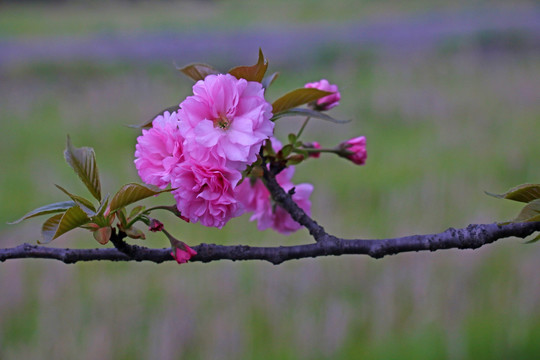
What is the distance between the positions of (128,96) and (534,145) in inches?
53.0

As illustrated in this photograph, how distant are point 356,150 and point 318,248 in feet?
0.41

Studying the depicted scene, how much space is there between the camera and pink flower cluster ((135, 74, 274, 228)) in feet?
1.07

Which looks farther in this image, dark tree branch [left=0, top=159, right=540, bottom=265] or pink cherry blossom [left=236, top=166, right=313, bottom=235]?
pink cherry blossom [left=236, top=166, right=313, bottom=235]

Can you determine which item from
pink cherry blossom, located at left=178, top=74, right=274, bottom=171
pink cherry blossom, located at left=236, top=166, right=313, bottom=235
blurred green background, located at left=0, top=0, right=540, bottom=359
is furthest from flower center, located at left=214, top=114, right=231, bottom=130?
blurred green background, located at left=0, top=0, right=540, bottom=359

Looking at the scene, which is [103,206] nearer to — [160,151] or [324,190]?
[160,151]

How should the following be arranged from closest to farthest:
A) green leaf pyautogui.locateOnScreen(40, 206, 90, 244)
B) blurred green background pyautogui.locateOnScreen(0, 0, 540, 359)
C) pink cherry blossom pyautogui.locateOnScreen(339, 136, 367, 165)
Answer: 1. green leaf pyautogui.locateOnScreen(40, 206, 90, 244)
2. pink cherry blossom pyautogui.locateOnScreen(339, 136, 367, 165)
3. blurred green background pyautogui.locateOnScreen(0, 0, 540, 359)

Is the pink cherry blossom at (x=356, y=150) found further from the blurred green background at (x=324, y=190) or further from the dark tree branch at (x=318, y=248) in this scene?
the blurred green background at (x=324, y=190)

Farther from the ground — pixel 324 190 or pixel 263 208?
pixel 324 190

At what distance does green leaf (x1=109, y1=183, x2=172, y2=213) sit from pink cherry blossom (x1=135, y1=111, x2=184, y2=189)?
0.01m

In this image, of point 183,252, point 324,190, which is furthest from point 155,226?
point 324,190

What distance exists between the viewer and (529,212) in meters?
0.32

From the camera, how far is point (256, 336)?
1067 millimetres

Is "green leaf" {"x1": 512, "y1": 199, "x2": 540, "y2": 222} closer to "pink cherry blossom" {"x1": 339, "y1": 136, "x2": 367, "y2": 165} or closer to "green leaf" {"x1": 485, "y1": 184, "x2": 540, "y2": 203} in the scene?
"green leaf" {"x1": 485, "y1": 184, "x2": 540, "y2": 203}

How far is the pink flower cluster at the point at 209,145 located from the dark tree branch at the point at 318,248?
3cm
